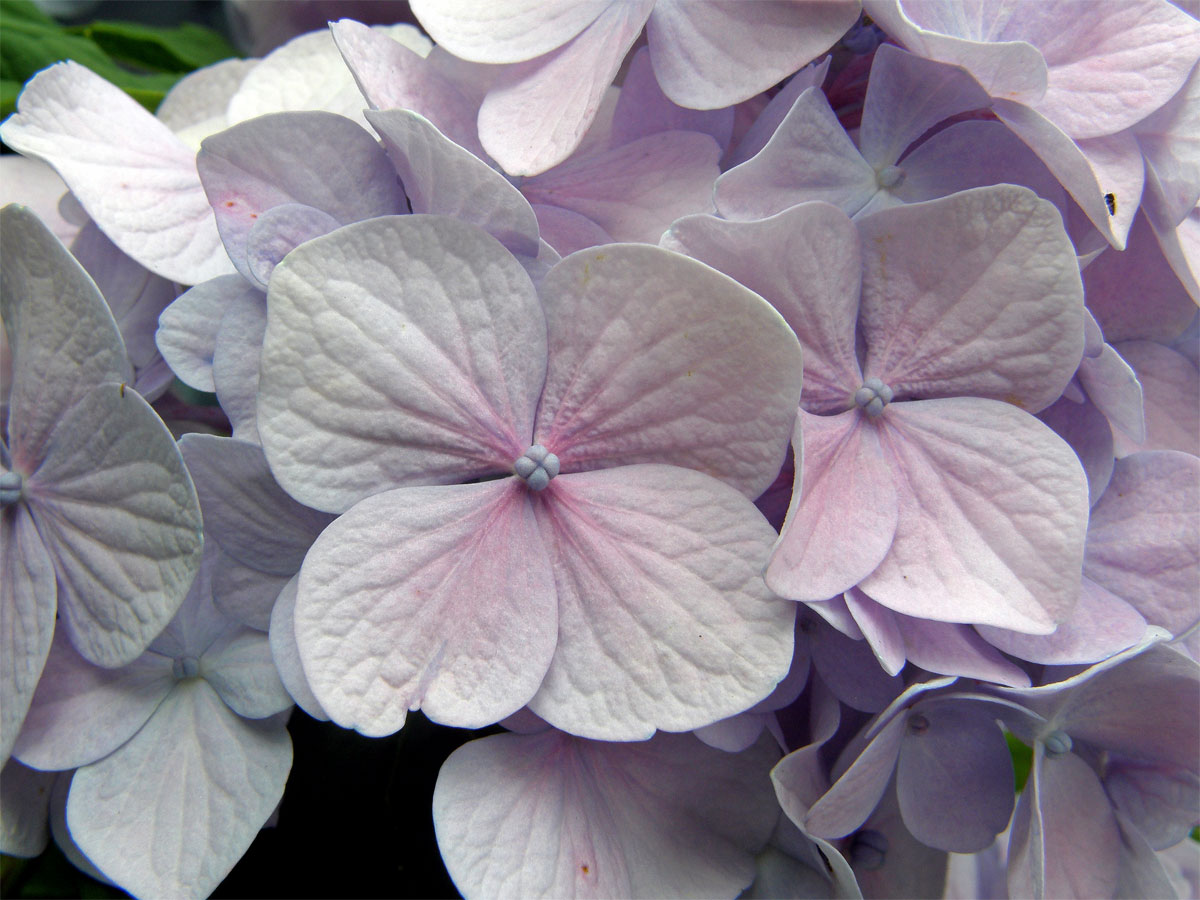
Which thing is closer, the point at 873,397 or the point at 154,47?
the point at 873,397

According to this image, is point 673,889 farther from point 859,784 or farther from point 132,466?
point 132,466

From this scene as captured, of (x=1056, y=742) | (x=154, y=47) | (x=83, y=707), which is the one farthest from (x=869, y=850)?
(x=154, y=47)

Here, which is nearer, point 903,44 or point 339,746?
point 903,44

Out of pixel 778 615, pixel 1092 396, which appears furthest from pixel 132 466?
pixel 1092 396

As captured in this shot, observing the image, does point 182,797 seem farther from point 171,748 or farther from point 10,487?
point 10,487

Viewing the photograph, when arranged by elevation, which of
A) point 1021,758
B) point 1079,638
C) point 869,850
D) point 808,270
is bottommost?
point 1021,758
